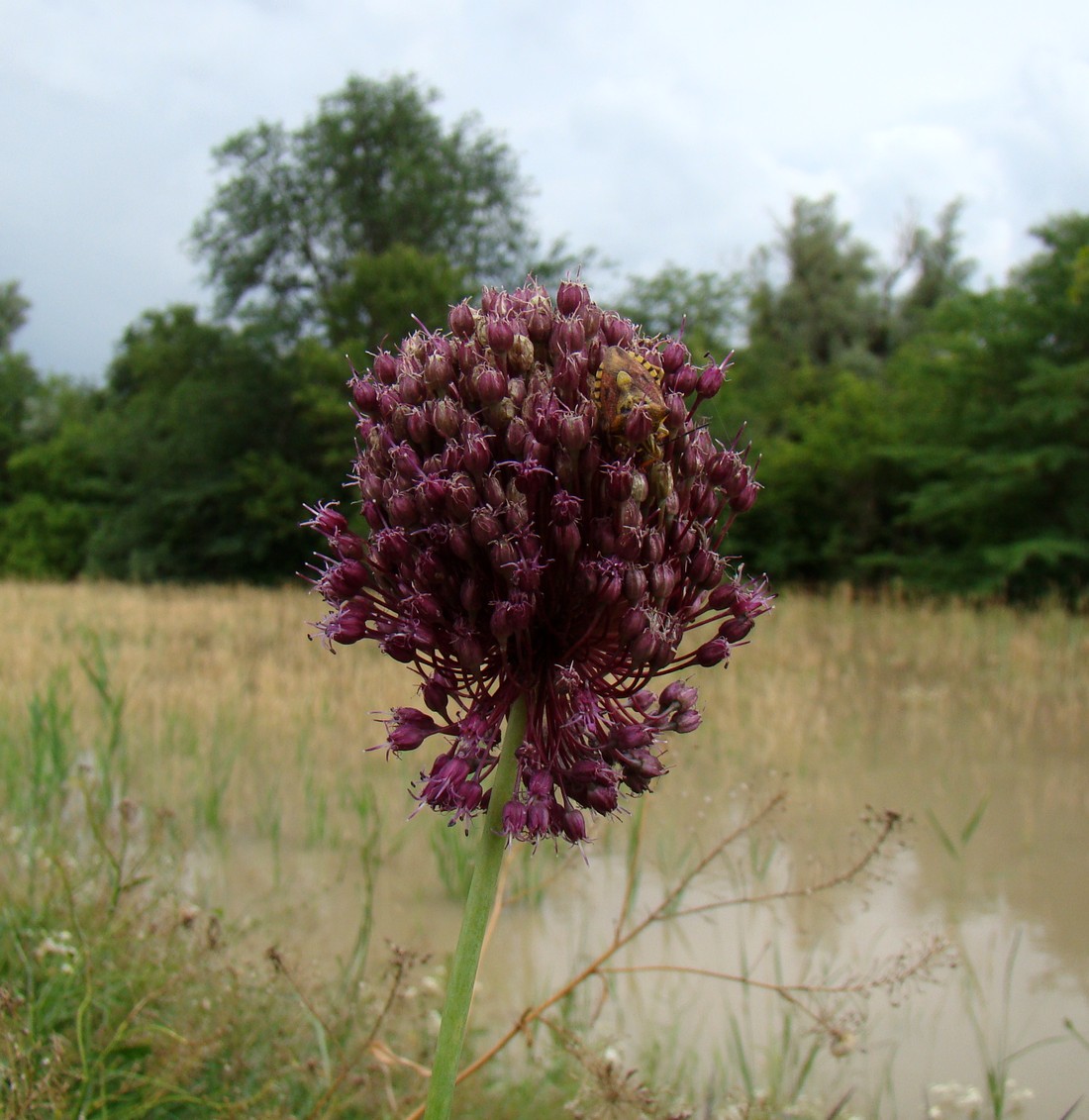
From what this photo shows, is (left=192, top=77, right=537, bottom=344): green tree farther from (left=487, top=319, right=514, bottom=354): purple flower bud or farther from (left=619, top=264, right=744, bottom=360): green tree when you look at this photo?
(left=487, top=319, right=514, bottom=354): purple flower bud

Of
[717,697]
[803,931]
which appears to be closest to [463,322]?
[803,931]

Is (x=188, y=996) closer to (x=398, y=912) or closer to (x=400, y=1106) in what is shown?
(x=400, y=1106)

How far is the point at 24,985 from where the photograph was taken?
9.16 feet

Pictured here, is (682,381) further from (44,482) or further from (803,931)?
(44,482)

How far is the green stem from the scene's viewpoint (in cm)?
132

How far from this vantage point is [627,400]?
1.38 metres

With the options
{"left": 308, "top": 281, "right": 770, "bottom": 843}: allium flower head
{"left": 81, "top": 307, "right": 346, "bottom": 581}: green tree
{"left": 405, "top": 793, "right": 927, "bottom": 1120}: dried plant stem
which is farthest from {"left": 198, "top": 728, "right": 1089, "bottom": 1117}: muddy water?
{"left": 81, "top": 307, "right": 346, "bottom": 581}: green tree

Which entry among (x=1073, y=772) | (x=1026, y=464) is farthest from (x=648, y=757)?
(x=1026, y=464)

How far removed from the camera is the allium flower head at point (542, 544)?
1.38 metres

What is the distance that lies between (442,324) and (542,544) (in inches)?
940

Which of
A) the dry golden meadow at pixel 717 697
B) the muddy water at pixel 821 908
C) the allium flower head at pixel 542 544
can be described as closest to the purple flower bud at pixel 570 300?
the allium flower head at pixel 542 544

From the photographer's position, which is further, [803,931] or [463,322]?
[803,931]

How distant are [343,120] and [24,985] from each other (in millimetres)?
28874

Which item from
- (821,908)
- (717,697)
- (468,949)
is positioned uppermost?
(468,949)
